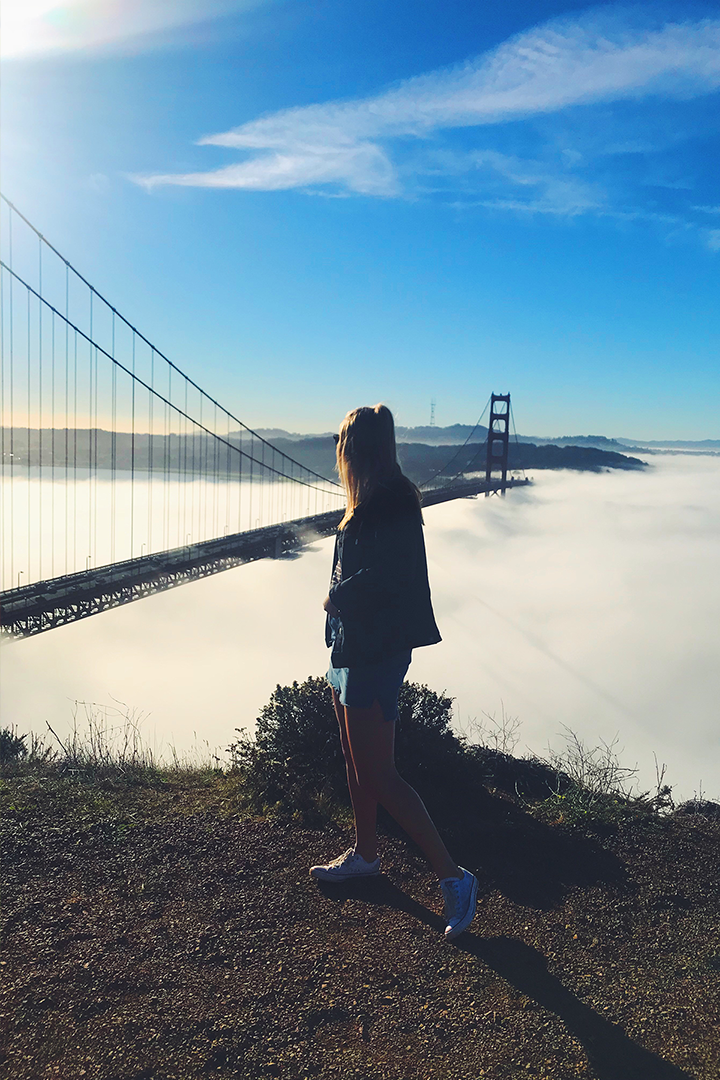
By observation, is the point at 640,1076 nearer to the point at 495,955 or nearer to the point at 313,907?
the point at 495,955

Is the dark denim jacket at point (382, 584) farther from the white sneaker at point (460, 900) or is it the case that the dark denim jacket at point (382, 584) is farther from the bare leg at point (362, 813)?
the white sneaker at point (460, 900)

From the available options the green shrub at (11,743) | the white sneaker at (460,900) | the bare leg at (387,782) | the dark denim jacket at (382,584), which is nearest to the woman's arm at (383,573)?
the dark denim jacket at (382,584)

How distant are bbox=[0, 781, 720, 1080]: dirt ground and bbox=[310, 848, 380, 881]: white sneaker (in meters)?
0.04

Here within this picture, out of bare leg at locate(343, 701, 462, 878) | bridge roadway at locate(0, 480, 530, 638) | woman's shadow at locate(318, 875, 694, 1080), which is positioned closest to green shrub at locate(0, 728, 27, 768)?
woman's shadow at locate(318, 875, 694, 1080)

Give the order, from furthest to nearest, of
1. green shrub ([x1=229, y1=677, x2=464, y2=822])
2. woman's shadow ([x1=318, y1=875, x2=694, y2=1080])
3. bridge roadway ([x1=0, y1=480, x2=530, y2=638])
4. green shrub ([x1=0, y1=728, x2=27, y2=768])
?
bridge roadway ([x1=0, y1=480, x2=530, y2=638]) → green shrub ([x1=0, y1=728, x2=27, y2=768]) → green shrub ([x1=229, y1=677, x2=464, y2=822]) → woman's shadow ([x1=318, y1=875, x2=694, y2=1080])

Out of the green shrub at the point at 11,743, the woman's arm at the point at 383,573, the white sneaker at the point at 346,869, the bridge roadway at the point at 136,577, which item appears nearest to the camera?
the woman's arm at the point at 383,573

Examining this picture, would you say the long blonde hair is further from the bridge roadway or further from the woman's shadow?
the bridge roadway

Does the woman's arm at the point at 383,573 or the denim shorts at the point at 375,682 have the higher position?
the woman's arm at the point at 383,573

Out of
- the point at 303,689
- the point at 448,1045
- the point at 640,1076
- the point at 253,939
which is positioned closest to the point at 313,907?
the point at 253,939

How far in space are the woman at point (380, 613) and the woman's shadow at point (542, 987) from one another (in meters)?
0.10

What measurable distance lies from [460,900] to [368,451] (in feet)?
4.46

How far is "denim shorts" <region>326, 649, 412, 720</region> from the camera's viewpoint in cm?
202

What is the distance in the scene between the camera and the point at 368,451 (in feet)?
6.70

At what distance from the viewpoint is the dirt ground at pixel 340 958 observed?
1.53 m
